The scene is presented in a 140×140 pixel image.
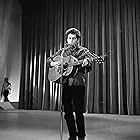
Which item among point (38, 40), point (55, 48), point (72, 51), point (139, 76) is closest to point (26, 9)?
point (38, 40)

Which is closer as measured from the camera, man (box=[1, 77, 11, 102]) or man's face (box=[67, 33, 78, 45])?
man's face (box=[67, 33, 78, 45])

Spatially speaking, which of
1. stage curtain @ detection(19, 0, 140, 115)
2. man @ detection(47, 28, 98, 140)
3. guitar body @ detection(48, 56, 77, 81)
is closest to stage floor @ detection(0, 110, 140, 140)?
man @ detection(47, 28, 98, 140)

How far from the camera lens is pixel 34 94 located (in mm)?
5867

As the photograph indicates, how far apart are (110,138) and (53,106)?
382 cm

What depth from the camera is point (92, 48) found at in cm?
508

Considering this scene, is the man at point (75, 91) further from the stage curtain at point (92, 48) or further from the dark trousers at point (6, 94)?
the dark trousers at point (6, 94)

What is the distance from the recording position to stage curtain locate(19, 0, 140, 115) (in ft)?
14.7

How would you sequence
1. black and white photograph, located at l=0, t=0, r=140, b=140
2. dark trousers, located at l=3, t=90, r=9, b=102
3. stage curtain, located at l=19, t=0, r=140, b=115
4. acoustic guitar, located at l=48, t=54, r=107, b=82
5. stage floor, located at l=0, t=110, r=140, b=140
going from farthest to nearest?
dark trousers, located at l=3, t=90, r=9, b=102 → stage curtain, located at l=19, t=0, r=140, b=115 → black and white photograph, located at l=0, t=0, r=140, b=140 → stage floor, located at l=0, t=110, r=140, b=140 → acoustic guitar, located at l=48, t=54, r=107, b=82

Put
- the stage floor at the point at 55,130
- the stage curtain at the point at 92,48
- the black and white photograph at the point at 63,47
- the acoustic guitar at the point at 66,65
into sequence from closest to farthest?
the acoustic guitar at the point at 66,65 < the stage floor at the point at 55,130 < the black and white photograph at the point at 63,47 < the stage curtain at the point at 92,48

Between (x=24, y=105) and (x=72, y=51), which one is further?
(x=24, y=105)

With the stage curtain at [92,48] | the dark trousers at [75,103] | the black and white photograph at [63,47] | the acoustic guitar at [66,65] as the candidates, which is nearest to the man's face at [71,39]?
the acoustic guitar at [66,65]

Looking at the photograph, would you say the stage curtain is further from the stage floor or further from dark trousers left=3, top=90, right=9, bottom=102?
the stage floor

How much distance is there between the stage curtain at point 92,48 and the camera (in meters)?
4.49

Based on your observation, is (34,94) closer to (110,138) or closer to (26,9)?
(26,9)
